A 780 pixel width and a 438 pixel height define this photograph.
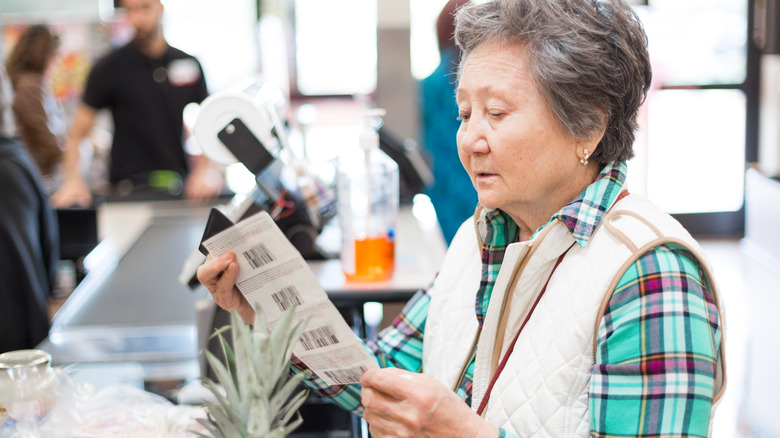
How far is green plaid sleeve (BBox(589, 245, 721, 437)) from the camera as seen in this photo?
1.02m

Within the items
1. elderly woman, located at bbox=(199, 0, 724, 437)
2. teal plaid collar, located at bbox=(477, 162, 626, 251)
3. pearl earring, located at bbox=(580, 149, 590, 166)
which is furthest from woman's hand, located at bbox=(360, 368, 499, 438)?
pearl earring, located at bbox=(580, 149, 590, 166)

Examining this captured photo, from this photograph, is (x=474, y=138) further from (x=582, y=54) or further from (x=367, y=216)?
(x=367, y=216)

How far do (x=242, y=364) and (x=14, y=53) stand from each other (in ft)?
15.9

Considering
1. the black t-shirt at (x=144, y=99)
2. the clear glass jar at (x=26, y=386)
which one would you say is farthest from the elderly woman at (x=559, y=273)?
the black t-shirt at (x=144, y=99)

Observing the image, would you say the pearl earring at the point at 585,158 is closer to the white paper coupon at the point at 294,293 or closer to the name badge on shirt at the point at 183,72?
the white paper coupon at the point at 294,293

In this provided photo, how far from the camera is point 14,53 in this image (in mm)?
5016

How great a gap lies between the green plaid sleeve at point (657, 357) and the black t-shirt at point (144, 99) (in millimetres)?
3853

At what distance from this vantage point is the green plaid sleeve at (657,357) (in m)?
1.02

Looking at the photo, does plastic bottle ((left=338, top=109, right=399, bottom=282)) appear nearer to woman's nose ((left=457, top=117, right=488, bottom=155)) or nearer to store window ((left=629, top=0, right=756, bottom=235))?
woman's nose ((left=457, top=117, right=488, bottom=155))

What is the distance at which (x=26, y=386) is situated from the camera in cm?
119

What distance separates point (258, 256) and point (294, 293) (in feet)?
0.31

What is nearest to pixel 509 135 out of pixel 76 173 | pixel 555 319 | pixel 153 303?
pixel 555 319

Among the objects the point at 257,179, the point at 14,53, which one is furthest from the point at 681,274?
the point at 14,53

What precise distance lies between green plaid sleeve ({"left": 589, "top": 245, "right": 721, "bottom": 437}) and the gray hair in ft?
0.86
